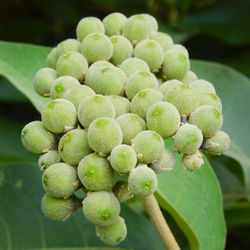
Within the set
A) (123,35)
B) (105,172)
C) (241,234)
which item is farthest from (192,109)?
(241,234)

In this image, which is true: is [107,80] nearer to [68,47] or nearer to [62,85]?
[62,85]

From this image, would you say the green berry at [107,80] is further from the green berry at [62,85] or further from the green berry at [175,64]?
the green berry at [175,64]

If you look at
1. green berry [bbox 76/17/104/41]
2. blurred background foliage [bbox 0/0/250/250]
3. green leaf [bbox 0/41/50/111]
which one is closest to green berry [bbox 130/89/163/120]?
green berry [bbox 76/17/104/41]

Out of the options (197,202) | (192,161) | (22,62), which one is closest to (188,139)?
(192,161)

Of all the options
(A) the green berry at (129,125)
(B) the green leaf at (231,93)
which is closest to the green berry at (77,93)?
(A) the green berry at (129,125)

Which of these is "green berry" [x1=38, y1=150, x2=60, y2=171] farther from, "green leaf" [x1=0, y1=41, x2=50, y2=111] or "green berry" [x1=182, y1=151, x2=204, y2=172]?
"green leaf" [x1=0, y1=41, x2=50, y2=111]
